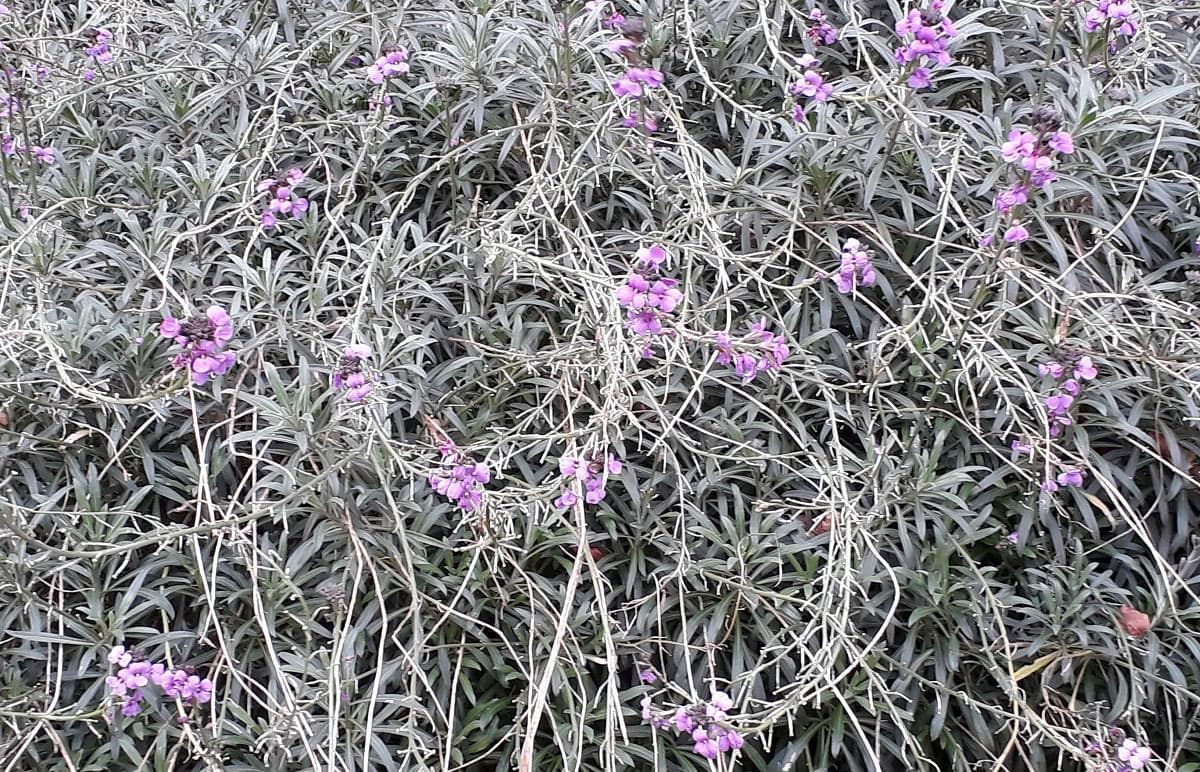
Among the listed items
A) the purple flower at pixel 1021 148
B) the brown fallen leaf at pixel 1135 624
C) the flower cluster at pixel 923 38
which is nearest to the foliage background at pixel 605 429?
the brown fallen leaf at pixel 1135 624

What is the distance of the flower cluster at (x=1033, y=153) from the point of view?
180 centimetres

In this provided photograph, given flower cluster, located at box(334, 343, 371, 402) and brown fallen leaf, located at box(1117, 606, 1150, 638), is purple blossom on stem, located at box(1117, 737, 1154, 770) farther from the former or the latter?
flower cluster, located at box(334, 343, 371, 402)

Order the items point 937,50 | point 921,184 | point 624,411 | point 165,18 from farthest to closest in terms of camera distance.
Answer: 1. point 165,18
2. point 921,184
3. point 937,50
4. point 624,411

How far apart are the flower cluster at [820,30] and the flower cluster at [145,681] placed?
2.12 meters

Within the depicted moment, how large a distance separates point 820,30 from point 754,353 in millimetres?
1065

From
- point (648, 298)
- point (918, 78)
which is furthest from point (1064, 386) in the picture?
point (648, 298)

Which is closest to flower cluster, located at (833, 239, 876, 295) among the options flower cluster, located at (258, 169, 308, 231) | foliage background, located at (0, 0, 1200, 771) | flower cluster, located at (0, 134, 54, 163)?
foliage background, located at (0, 0, 1200, 771)

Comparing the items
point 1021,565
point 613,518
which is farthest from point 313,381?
point 1021,565

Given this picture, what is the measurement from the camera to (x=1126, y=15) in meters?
2.27

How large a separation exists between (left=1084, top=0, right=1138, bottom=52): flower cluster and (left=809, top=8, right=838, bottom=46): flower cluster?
624 millimetres

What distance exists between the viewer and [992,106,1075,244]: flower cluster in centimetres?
180

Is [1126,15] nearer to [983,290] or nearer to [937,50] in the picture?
[937,50]

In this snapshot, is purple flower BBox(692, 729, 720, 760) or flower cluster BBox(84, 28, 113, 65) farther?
flower cluster BBox(84, 28, 113, 65)

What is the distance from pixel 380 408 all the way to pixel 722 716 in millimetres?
915
